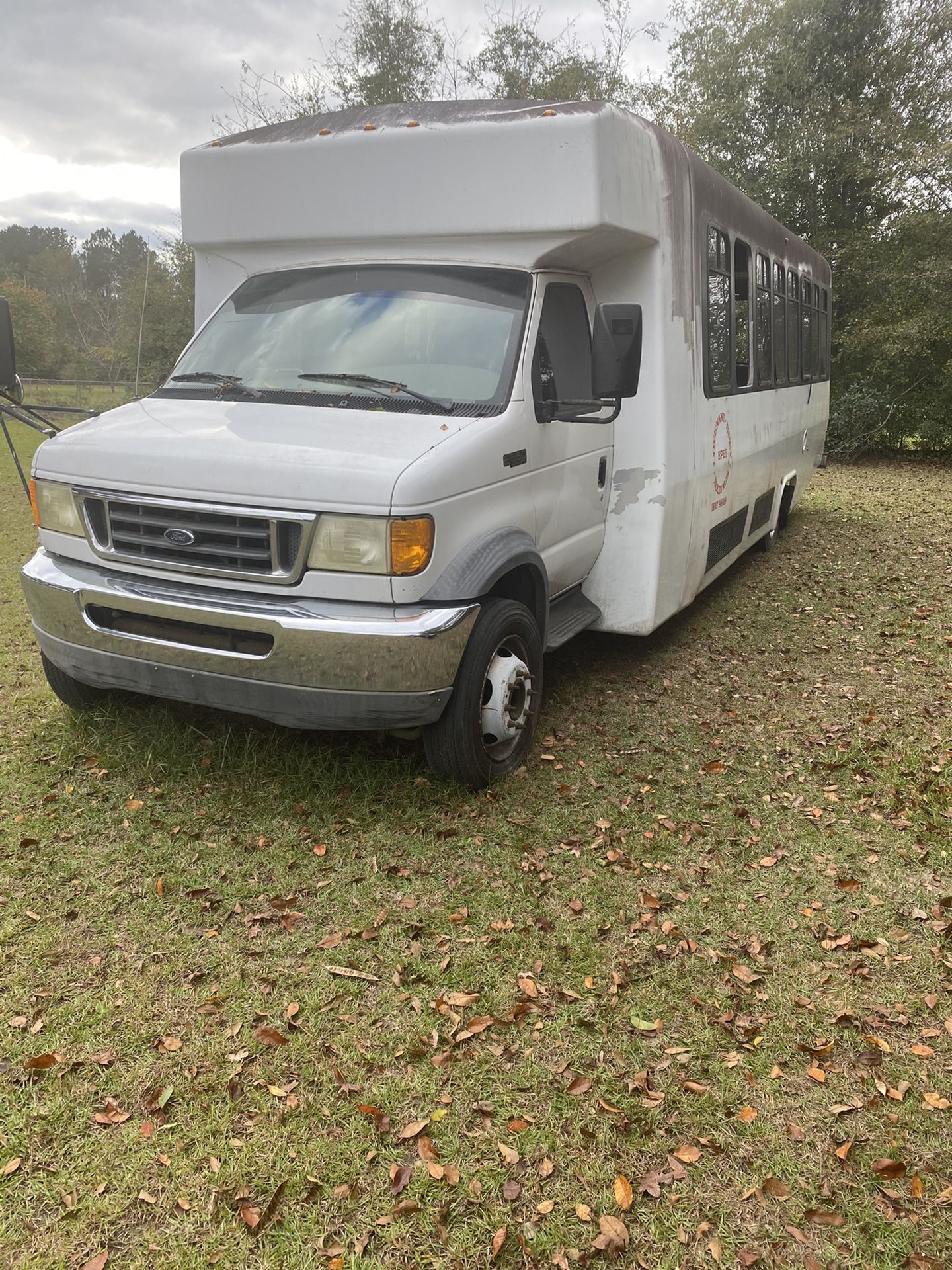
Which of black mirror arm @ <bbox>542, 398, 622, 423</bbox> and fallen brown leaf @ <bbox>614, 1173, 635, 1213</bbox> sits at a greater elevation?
black mirror arm @ <bbox>542, 398, 622, 423</bbox>

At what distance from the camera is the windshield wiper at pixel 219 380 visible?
481cm

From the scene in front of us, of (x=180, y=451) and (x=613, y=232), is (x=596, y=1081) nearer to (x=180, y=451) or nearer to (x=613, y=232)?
(x=180, y=451)

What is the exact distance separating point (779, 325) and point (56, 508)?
7.05 meters

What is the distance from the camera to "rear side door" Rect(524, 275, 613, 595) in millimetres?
4914

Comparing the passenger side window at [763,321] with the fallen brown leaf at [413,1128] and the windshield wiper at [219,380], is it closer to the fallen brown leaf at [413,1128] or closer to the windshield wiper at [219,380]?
the windshield wiper at [219,380]

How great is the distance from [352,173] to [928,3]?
21.4m

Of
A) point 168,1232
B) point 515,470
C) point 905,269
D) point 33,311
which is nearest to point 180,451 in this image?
point 515,470

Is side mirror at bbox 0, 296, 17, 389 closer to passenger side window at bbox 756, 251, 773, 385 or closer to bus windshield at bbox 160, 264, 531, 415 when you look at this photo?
bus windshield at bbox 160, 264, 531, 415

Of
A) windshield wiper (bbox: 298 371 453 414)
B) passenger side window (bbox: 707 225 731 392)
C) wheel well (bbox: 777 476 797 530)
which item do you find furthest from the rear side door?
wheel well (bbox: 777 476 797 530)

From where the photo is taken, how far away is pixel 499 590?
4.82 metres

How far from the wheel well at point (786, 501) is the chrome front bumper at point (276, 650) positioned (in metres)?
7.58

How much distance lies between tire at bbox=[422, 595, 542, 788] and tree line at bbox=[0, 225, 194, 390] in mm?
2953

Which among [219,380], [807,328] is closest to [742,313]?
[807,328]

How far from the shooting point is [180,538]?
416 cm
